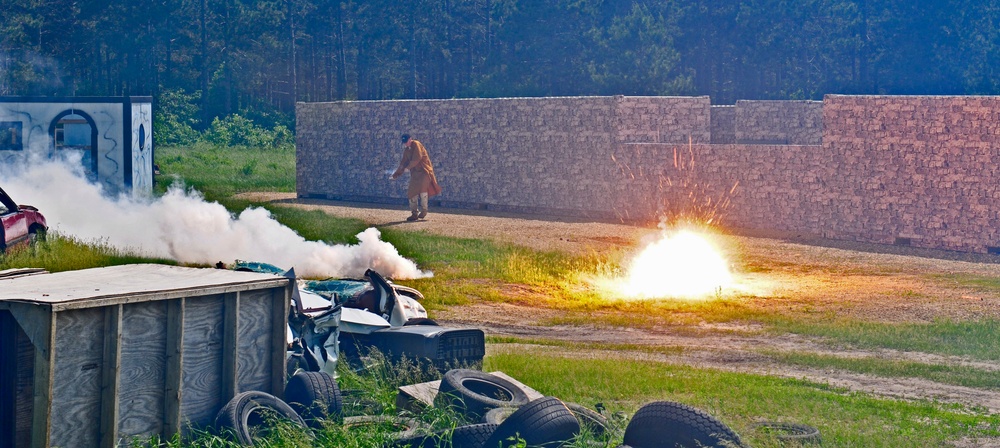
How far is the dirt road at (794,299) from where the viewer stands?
12477 millimetres

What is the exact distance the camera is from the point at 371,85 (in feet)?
251

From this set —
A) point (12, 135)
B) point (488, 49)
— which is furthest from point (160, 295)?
point (488, 49)

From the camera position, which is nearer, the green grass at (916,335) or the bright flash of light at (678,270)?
the green grass at (916,335)

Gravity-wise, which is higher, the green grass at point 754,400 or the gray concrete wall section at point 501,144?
the gray concrete wall section at point 501,144

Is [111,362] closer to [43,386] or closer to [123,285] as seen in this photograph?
[43,386]

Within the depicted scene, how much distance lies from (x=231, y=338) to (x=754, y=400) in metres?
4.65

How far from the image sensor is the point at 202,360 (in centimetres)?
820

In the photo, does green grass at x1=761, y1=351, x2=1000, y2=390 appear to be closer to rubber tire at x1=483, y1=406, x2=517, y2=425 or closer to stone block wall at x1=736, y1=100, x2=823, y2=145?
rubber tire at x1=483, y1=406, x2=517, y2=425

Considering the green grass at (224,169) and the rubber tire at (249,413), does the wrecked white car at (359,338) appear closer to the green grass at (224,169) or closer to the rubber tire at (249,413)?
the rubber tire at (249,413)

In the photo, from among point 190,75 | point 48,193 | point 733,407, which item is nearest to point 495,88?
point 190,75

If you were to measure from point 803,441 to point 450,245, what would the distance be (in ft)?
46.0

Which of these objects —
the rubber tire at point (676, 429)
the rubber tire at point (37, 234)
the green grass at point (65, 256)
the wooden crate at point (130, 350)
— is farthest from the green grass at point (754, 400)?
the rubber tire at point (37, 234)

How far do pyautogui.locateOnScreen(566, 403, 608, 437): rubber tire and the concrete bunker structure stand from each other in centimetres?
1965

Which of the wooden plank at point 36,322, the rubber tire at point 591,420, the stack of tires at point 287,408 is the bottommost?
the rubber tire at point 591,420
